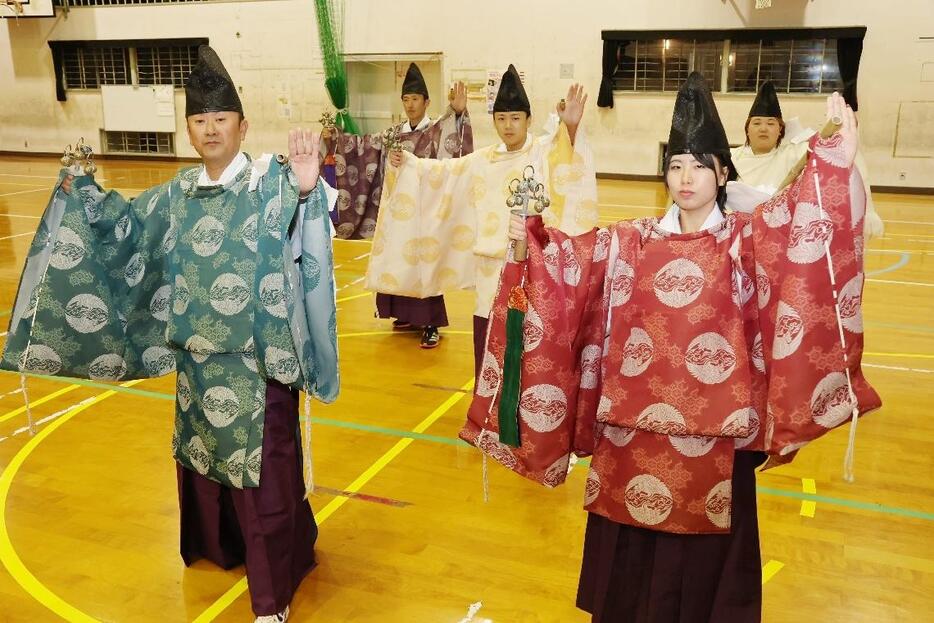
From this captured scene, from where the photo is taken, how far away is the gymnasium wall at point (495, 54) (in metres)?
11.5

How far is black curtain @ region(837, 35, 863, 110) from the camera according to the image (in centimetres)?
1136

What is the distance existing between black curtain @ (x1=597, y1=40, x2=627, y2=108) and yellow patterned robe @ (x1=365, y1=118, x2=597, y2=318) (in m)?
9.06

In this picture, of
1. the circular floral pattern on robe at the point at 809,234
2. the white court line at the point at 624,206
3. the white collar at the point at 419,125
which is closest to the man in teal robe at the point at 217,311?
the circular floral pattern on robe at the point at 809,234

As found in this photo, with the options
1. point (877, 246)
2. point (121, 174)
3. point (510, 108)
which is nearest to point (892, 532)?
point (510, 108)

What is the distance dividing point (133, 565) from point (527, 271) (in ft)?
5.82

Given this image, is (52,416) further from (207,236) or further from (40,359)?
(207,236)

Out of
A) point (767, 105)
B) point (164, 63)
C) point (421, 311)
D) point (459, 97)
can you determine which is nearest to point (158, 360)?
point (421, 311)

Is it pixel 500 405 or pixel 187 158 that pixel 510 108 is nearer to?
pixel 500 405

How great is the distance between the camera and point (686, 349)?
1950 millimetres

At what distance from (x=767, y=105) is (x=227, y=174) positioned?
3.29 m

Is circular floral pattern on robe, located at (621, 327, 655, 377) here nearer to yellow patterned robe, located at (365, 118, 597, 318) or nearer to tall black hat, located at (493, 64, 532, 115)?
yellow patterned robe, located at (365, 118, 597, 318)

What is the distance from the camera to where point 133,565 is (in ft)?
9.32

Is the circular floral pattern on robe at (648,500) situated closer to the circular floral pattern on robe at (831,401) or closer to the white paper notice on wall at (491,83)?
the circular floral pattern on robe at (831,401)

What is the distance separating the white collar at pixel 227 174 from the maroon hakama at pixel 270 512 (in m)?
0.62
